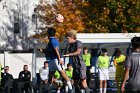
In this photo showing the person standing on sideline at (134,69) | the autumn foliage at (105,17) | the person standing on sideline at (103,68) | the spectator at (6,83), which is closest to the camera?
the person standing on sideline at (134,69)

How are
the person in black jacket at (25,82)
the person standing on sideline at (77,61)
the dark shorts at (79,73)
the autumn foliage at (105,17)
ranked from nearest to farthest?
the person standing on sideline at (77,61)
the dark shorts at (79,73)
the person in black jacket at (25,82)
the autumn foliage at (105,17)

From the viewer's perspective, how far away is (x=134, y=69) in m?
11.0

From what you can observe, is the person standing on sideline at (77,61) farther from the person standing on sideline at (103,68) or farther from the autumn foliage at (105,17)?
the autumn foliage at (105,17)

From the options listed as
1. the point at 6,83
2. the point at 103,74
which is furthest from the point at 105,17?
the point at 103,74

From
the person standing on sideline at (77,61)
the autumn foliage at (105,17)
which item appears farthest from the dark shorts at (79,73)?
the autumn foliage at (105,17)

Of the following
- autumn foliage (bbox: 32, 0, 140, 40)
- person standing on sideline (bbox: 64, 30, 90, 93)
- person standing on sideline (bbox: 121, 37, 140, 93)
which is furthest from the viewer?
autumn foliage (bbox: 32, 0, 140, 40)

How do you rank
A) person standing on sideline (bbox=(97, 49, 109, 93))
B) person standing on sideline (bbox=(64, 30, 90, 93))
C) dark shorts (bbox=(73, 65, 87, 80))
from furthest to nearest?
1. person standing on sideline (bbox=(97, 49, 109, 93))
2. dark shorts (bbox=(73, 65, 87, 80))
3. person standing on sideline (bbox=(64, 30, 90, 93))

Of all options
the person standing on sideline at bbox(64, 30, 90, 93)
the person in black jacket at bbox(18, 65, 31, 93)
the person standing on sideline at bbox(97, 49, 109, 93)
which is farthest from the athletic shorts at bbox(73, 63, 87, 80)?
the person in black jacket at bbox(18, 65, 31, 93)

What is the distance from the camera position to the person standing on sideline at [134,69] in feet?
35.6

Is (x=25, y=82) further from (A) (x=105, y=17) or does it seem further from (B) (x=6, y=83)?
(A) (x=105, y=17)

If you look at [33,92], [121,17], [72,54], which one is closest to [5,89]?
[33,92]

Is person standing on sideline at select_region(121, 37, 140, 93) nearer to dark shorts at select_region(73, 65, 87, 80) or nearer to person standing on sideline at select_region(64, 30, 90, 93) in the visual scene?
person standing on sideline at select_region(64, 30, 90, 93)

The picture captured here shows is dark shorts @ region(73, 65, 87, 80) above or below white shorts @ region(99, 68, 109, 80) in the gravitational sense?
above

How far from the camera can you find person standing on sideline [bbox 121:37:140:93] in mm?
10859
